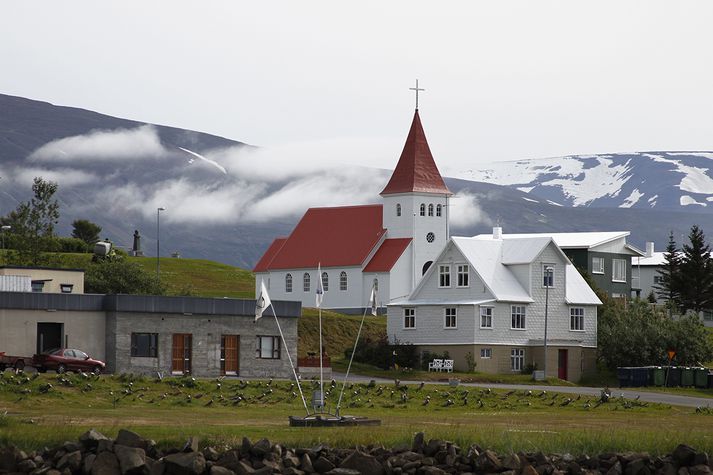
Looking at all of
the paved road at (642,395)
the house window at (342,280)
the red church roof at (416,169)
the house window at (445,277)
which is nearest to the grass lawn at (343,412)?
the paved road at (642,395)

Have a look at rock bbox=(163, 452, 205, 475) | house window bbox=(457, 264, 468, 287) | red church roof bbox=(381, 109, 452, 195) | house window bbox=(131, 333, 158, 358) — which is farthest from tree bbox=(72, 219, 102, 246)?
rock bbox=(163, 452, 205, 475)

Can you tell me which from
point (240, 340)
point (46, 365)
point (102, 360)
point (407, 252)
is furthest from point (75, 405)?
point (407, 252)

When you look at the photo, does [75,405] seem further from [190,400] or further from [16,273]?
[16,273]

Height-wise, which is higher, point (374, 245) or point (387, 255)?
point (374, 245)

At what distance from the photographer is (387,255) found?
120 m

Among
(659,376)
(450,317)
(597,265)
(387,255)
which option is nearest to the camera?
(659,376)

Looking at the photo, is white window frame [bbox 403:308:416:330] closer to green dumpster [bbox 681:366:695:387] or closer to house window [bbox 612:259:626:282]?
green dumpster [bbox 681:366:695:387]

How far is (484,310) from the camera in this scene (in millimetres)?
87438

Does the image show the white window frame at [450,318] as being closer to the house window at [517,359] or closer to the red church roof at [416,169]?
the house window at [517,359]

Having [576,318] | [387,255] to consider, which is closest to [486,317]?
[576,318]

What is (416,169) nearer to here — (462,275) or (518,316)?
(462,275)

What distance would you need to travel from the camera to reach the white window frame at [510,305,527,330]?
290ft

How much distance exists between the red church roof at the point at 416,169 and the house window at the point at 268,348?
4661 cm

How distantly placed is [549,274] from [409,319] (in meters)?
8.59
